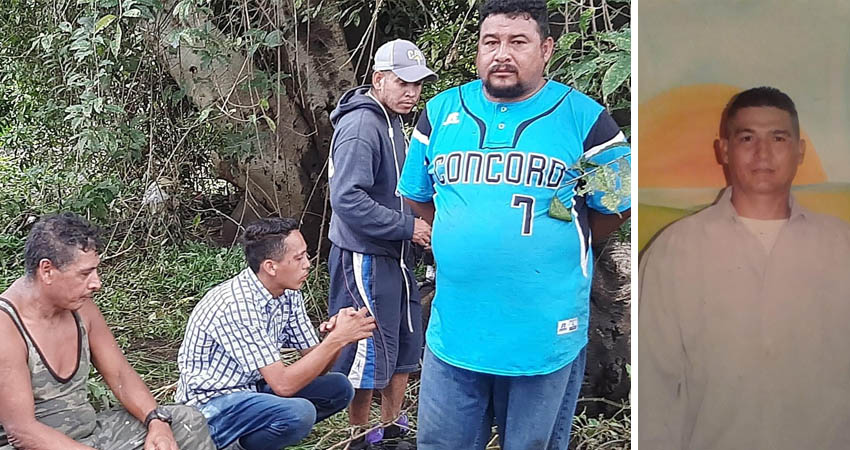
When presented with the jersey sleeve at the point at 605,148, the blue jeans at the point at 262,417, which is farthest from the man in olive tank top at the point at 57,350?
the jersey sleeve at the point at 605,148

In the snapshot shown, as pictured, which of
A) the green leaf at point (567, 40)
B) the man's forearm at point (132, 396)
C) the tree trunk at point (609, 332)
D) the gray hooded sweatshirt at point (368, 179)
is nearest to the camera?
the green leaf at point (567, 40)

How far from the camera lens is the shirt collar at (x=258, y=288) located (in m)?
2.64

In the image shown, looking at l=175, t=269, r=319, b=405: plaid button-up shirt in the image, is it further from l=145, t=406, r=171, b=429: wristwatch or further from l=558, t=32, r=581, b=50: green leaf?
l=558, t=32, r=581, b=50: green leaf

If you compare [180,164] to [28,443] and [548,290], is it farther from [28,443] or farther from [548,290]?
[548,290]

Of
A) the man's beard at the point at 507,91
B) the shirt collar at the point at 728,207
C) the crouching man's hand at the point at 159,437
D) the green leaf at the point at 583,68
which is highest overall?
the green leaf at the point at 583,68

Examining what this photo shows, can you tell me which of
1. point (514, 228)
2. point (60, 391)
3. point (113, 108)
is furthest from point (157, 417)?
point (113, 108)

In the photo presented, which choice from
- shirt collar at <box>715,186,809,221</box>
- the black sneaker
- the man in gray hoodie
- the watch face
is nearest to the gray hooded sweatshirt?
the man in gray hoodie

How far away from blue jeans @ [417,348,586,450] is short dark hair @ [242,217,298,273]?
1.82ft

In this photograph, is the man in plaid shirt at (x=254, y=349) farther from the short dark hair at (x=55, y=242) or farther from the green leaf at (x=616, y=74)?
the green leaf at (x=616, y=74)

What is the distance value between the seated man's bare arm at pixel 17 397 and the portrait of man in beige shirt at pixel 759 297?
1513 mm

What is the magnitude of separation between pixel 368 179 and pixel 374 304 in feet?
1.35

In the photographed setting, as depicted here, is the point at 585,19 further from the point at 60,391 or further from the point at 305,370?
the point at 60,391

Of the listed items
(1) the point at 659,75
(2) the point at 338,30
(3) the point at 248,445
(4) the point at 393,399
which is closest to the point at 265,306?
(3) the point at 248,445

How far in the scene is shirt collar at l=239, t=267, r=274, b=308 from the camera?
2.64 metres
